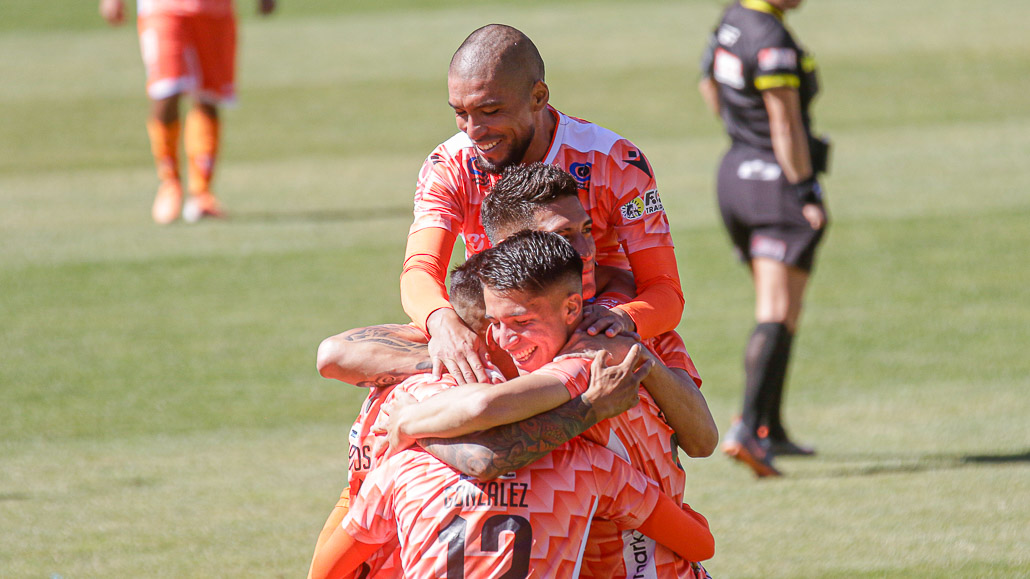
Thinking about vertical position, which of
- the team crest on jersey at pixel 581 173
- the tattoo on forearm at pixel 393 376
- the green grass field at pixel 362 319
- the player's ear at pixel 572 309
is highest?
the team crest on jersey at pixel 581 173

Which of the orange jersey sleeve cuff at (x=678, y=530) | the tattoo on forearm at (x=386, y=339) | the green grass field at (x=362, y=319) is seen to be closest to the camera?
the orange jersey sleeve cuff at (x=678, y=530)

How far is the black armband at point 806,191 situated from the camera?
688 cm

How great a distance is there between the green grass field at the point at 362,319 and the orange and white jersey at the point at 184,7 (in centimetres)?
209

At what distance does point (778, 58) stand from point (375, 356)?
3.60m

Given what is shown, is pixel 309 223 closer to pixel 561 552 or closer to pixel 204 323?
pixel 204 323

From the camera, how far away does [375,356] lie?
4039 millimetres

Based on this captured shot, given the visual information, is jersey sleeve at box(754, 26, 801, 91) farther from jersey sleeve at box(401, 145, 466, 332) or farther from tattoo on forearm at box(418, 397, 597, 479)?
tattoo on forearm at box(418, 397, 597, 479)

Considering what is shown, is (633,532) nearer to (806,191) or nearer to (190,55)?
(806,191)

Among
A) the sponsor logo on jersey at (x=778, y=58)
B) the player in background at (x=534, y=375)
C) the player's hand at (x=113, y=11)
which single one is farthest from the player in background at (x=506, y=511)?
the player's hand at (x=113, y=11)

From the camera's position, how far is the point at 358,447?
13.3 feet

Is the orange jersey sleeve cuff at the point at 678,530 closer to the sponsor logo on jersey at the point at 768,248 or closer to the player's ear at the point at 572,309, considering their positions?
the player's ear at the point at 572,309

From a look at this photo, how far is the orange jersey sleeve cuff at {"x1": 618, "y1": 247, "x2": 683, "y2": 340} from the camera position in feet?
12.8

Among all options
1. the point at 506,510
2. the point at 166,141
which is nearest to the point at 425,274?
the point at 506,510

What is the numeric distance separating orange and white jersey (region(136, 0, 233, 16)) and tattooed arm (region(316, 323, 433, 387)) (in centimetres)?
898
